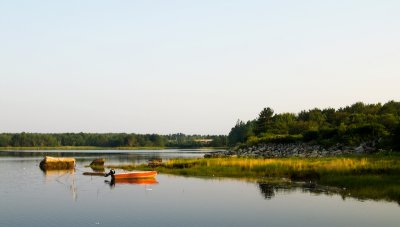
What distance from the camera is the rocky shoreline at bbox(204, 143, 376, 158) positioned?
72125mm

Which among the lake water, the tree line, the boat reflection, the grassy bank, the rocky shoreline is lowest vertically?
the lake water

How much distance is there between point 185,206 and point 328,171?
1975 cm

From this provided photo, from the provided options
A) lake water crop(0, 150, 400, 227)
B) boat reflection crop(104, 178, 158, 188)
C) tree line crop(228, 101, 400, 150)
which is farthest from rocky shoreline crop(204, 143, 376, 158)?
boat reflection crop(104, 178, 158, 188)

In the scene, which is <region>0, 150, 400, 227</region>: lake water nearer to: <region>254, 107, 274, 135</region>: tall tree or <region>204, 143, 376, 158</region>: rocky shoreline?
<region>204, 143, 376, 158</region>: rocky shoreline

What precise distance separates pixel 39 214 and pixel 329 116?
119 meters

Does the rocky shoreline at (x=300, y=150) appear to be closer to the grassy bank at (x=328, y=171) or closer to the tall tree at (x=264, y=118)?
the grassy bank at (x=328, y=171)

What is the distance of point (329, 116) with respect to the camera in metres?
141

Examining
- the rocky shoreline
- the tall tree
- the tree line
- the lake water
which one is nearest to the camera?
the lake water

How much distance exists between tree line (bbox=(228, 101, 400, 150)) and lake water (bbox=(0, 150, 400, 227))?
32231mm

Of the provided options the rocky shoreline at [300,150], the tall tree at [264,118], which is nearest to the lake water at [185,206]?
the rocky shoreline at [300,150]

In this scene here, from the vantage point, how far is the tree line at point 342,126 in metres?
75.4

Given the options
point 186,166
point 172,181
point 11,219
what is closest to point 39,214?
point 11,219

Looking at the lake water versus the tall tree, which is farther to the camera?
the tall tree

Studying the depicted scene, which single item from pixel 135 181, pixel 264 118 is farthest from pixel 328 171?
pixel 264 118
